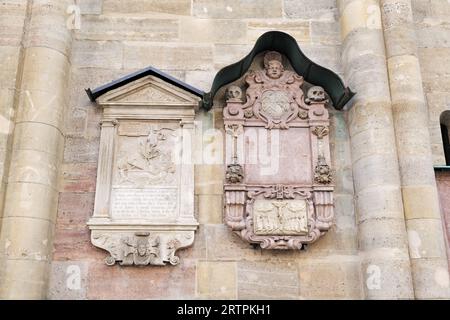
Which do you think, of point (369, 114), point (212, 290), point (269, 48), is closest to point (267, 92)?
point (269, 48)

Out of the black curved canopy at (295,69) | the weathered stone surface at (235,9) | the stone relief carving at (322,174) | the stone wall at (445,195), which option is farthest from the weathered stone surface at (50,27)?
the stone wall at (445,195)

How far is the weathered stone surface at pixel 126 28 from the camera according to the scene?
23.5ft

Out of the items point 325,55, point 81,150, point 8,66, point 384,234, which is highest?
point 325,55

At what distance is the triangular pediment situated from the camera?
6633mm

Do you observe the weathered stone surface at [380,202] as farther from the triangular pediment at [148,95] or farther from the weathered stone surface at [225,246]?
the triangular pediment at [148,95]

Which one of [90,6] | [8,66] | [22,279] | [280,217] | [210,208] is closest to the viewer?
[22,279]

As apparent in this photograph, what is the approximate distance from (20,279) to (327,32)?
17.0 ft

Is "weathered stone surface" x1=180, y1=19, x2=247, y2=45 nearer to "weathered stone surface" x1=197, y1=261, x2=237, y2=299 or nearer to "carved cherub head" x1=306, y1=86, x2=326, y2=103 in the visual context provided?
"carved cherub head" x1=306, y1=86, x2=326, y2=103

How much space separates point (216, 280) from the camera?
610 cm

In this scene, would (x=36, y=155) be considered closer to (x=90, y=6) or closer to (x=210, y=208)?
(x=210, y=208)

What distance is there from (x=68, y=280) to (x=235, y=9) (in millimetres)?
4348

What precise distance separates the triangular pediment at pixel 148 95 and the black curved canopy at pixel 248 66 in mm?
57

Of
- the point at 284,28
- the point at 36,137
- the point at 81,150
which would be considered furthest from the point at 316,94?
the point at 36,137

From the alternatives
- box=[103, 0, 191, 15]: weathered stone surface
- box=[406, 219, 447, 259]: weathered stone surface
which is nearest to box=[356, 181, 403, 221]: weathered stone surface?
box=[406, 219, 447, 259]: weathered stone surface
